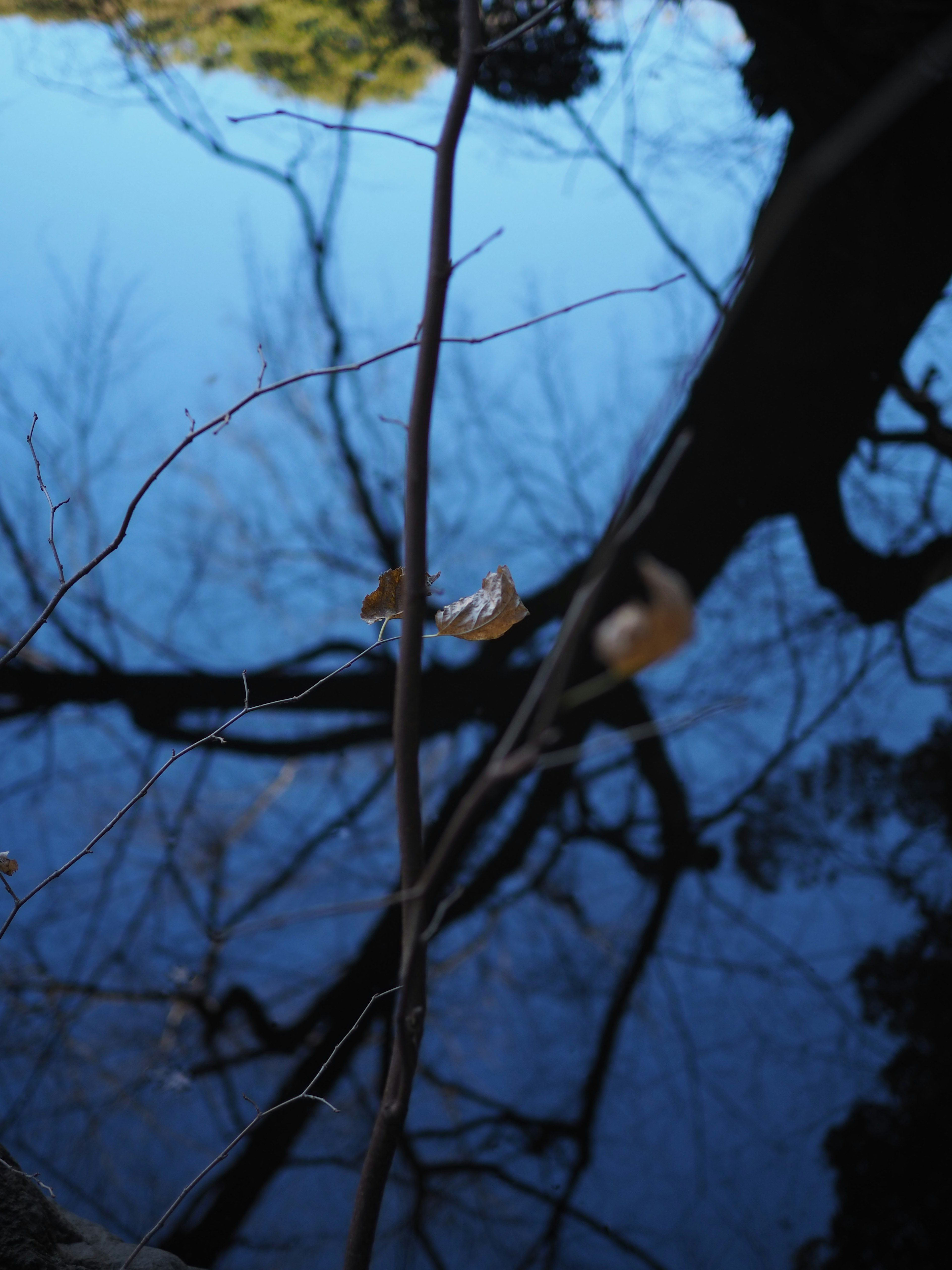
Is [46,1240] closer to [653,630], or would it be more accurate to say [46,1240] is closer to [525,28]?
[653,630]

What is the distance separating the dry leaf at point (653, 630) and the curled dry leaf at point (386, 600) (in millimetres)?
264

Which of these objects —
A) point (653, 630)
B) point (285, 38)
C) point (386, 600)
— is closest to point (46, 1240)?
point (386, 600)

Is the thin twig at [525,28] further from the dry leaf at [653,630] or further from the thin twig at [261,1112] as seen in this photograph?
the thin twig at [261,1112]

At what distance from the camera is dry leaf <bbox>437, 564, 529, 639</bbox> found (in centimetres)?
44

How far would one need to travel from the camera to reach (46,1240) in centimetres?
67

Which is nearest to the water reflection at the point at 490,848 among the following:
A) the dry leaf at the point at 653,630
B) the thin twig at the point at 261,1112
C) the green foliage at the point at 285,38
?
the thin twig at the point at 261,1112

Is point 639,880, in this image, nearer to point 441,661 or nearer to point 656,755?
point 656,755

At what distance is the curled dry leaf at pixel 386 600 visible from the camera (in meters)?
0.48

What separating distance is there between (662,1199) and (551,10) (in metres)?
1.16

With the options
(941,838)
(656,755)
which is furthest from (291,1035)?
(941,838)

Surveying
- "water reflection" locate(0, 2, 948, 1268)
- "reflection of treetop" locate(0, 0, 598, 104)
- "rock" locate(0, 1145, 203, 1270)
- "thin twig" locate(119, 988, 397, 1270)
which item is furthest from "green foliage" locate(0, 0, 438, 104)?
"rock" locate(0, 1145, 203, 1270)

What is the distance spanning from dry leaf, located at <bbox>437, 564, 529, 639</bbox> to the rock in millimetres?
561

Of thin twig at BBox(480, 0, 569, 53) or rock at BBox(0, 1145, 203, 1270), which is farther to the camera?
rock at BBox(0, 1145, 203, 1270)

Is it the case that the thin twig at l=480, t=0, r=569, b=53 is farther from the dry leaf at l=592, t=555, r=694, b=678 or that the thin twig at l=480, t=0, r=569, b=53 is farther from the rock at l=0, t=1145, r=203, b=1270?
the rock at l=0, t=1145, r=203, b=1270
